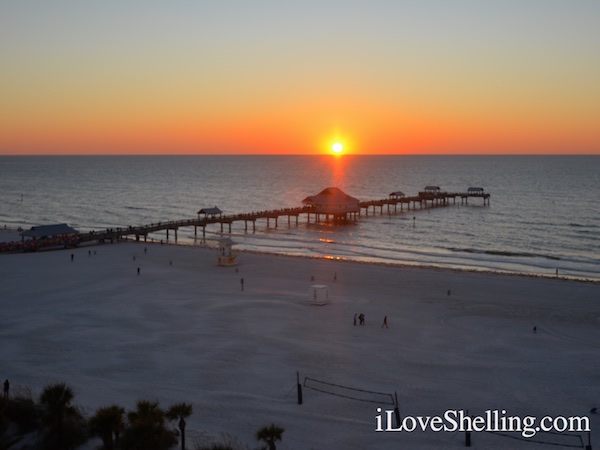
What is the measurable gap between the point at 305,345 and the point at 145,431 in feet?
41.8

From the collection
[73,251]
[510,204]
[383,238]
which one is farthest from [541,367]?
[510,204]

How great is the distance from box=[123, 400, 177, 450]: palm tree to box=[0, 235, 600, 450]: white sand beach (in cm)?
257

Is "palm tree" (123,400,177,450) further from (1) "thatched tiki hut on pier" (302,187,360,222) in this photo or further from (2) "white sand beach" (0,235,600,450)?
(1) "thatched tiki hut on pier" (302,187,360,222)

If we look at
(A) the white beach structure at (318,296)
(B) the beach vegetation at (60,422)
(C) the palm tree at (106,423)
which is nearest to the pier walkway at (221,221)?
(A) the white beach structure at (318,296)

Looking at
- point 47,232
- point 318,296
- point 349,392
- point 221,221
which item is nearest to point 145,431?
point 349,392

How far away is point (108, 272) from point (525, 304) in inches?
998

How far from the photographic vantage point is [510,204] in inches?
4134

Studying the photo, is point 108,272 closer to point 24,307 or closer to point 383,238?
point 24,307

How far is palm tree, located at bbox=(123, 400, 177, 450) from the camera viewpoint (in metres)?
12.9

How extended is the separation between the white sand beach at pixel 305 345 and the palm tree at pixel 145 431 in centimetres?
257

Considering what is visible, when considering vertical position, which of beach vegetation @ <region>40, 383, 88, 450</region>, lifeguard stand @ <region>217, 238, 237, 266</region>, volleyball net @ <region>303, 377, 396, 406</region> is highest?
lifeguard stand @ <region>217, 238, 237, 266</region>

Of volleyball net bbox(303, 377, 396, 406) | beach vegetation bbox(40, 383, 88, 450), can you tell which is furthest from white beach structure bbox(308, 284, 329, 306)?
beach vegetation bbox(40, 383, 88, 450)

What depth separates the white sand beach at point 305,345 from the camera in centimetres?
1898

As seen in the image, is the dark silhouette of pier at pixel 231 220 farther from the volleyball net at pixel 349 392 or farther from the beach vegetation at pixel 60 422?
the beach vegetation at pixel 60 422
